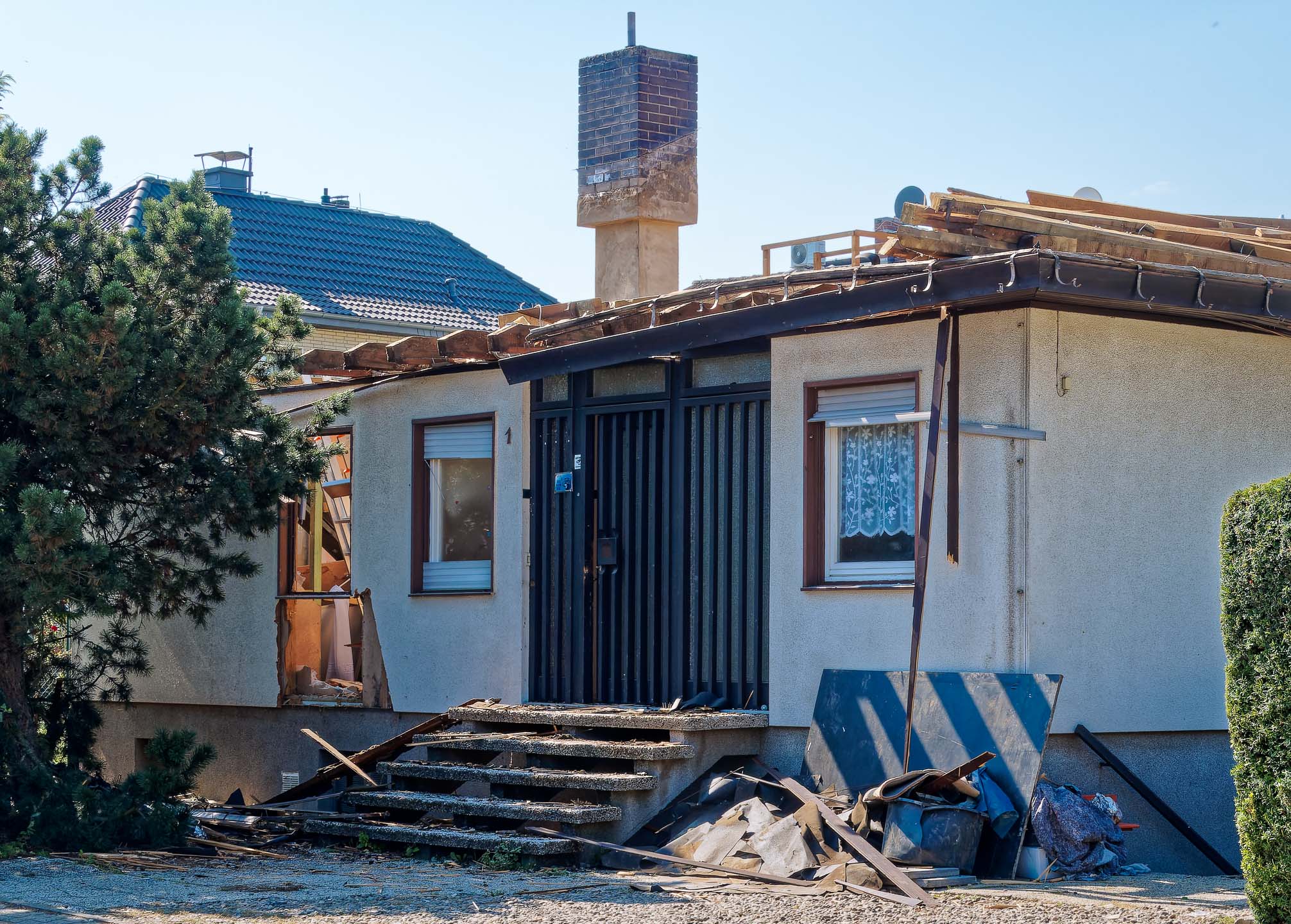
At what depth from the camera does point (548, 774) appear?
34.9 ft

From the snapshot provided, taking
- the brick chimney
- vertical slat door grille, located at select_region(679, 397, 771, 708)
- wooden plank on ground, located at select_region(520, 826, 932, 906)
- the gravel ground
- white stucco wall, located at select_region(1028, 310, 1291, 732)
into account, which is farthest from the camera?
the brick chimney

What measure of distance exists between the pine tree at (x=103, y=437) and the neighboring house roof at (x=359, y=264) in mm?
10801

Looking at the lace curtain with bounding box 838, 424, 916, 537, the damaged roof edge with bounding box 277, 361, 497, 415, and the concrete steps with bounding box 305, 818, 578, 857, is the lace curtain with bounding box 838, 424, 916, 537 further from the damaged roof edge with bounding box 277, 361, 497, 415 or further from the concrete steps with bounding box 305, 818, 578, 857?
the damaged roof edge with bounding box 277, 361, 497, 415

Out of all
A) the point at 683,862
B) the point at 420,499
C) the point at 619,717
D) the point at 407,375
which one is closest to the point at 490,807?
the point at 619,717

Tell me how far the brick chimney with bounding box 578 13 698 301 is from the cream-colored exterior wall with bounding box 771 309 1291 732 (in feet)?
17.8

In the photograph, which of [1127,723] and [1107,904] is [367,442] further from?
[1107,904]

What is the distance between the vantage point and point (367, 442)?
562 inches

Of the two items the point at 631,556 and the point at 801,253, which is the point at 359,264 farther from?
the point at 631,556

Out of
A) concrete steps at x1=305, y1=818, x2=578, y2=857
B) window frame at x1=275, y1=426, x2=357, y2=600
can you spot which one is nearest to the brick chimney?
window frame at x1=275, y1=426, x2=357, y2=600

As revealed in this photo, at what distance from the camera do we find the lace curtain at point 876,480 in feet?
34.8

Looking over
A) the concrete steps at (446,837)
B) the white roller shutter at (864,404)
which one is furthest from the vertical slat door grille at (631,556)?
the concrete steps at (446,837)

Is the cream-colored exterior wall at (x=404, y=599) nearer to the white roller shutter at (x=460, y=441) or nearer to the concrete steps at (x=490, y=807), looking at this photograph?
the white roller shutter at (x=460, y=441)

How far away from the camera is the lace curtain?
1060cm

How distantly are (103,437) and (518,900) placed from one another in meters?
4.64
